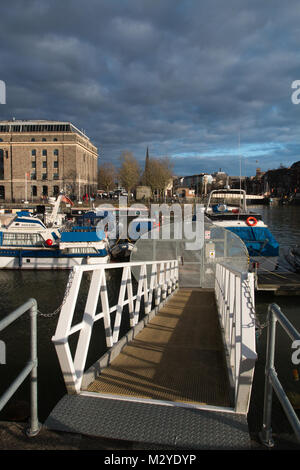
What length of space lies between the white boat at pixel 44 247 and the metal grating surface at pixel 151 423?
60.6 feet

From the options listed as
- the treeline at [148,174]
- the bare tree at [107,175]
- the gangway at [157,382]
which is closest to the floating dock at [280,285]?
the gangway at [157,382]

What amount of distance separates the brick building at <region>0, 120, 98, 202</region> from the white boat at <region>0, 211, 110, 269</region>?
55.7 meters

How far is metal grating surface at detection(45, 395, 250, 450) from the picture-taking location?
2.66 m

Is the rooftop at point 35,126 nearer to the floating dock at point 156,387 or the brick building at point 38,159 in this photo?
the brick building at point 38,159

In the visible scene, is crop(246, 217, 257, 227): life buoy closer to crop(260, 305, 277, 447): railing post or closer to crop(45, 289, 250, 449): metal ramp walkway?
crop(45, 289, 250, 449): metal ramp walkway

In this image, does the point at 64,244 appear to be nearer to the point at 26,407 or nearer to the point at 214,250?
the point at 214,250

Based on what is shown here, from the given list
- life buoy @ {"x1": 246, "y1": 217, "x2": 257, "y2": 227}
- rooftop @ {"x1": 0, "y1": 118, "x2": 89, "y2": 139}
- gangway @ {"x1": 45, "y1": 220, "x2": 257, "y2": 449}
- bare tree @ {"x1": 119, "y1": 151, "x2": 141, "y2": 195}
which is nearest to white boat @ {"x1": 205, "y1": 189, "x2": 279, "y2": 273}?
life buoy @ {"x1": 246, "y1": 217, "x2": 257, "y2": 227}

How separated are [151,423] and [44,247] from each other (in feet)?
67.2

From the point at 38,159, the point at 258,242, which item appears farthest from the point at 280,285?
the point at 38,159

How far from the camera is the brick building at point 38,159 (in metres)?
76.6

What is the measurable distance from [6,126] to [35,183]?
49.4 feet

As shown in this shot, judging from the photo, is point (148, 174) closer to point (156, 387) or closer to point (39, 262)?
point (39, 262)

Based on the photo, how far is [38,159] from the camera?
254 ft
